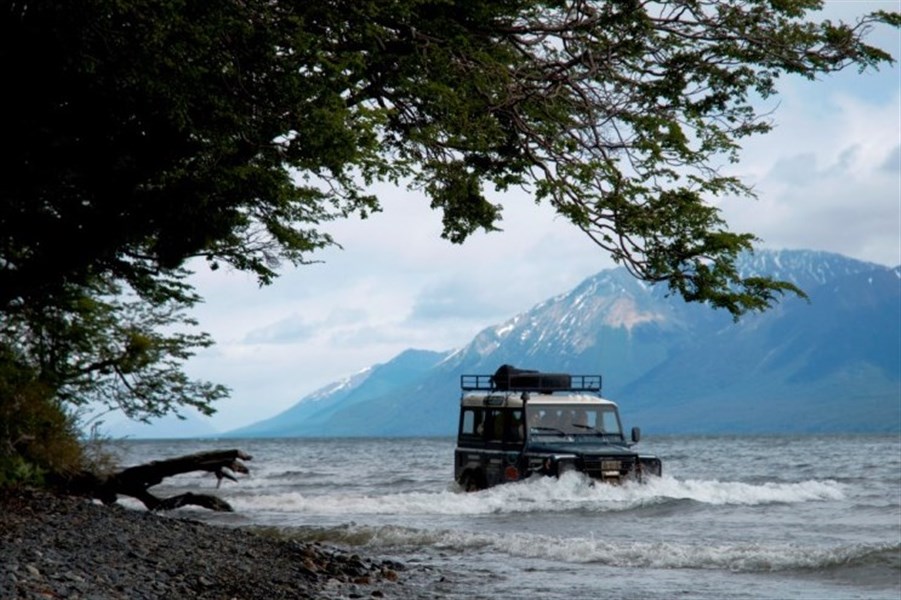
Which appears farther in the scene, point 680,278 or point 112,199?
point 112,199

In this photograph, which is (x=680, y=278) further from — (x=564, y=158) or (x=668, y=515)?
(x=668, y=515)

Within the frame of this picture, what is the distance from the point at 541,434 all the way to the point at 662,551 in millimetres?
7332

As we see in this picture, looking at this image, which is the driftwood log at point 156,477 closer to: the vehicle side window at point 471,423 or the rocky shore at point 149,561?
the rocky shore at point 149,561

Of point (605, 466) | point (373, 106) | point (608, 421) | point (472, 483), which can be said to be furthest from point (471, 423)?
point (373, 106)

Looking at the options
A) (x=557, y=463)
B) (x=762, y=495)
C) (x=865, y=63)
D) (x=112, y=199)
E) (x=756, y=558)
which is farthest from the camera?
(x=762, y=495)

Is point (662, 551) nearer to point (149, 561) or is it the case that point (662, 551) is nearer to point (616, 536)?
point (616, 536)

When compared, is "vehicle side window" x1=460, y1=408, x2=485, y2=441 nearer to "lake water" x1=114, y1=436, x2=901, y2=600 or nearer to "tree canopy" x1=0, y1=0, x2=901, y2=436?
"lake water" x1=114, y1=436, x2=901, y2=600

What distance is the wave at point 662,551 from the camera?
63.8 ft

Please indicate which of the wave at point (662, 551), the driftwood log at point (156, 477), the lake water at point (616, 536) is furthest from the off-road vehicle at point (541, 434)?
the driftwood log at point (156, 477)

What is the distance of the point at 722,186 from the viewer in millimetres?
13734

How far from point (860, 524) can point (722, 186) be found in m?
16.6

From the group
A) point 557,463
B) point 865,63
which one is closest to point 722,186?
point 865,63

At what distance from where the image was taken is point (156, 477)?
76.4 feet

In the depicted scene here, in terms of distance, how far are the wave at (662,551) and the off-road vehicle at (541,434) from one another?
4268 mm
